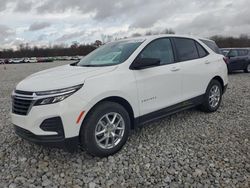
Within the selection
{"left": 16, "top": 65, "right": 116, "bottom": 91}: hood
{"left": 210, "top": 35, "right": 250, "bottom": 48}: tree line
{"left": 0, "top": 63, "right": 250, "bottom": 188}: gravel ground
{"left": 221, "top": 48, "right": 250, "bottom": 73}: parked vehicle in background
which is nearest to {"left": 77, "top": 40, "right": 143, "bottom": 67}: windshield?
{"left": 16, "top": 65, "right": 116, "bottom": 91}: hood

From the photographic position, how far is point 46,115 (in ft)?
8.90

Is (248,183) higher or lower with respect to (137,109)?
lower

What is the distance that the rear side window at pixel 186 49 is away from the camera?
4207 millimetres

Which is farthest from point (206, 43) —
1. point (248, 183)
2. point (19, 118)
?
point (19, 118)

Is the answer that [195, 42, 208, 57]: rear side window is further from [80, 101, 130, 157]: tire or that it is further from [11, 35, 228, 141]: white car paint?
[80, 101, 130, 157]: tire

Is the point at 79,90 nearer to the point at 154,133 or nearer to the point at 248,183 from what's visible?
the point at 154,133

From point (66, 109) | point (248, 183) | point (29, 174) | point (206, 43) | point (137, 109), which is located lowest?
point (248, 183)

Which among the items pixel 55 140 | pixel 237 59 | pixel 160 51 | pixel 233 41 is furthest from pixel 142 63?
pixel 233 41

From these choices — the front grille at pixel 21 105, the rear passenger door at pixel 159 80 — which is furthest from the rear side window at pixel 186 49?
the front grille at pixel 21 105

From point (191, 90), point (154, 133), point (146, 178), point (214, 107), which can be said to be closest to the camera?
point (146, 178)

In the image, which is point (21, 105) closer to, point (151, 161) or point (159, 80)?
point (151, 161)

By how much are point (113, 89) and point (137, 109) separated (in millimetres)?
568

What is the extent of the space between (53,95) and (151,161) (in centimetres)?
157

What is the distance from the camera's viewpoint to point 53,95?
2.73 metres
